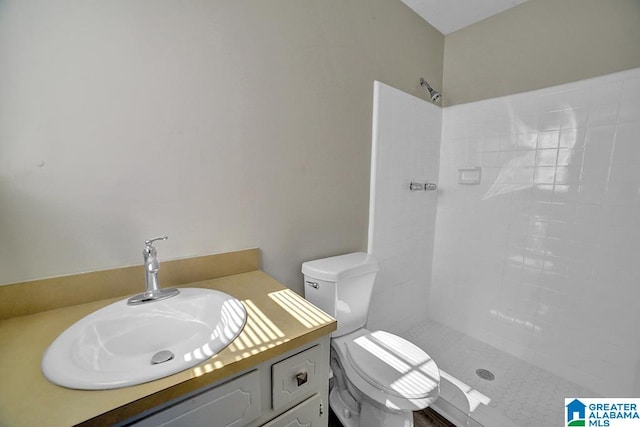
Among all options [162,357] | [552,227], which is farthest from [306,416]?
[552,227]

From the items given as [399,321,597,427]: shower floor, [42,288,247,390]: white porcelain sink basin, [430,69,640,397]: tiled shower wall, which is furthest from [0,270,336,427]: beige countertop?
[430,69,640,397]: tiled shower wall

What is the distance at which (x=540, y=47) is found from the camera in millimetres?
1642

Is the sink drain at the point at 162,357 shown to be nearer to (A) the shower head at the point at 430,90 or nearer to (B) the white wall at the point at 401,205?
(B) the white wall at the point at 401,205

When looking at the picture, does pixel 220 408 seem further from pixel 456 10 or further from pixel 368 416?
pixel 456 10

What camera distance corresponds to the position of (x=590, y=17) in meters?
1.47

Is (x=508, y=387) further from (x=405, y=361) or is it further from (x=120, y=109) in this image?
(x=120, y=109)

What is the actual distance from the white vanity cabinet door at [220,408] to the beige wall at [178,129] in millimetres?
553

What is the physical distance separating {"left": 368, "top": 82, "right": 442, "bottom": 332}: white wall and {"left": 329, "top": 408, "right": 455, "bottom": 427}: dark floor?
519 mm

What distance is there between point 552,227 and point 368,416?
5.19ft

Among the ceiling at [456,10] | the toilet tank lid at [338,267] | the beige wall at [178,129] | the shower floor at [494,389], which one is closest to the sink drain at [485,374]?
the shower floor at [494,389]

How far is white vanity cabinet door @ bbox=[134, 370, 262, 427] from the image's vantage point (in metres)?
0.52

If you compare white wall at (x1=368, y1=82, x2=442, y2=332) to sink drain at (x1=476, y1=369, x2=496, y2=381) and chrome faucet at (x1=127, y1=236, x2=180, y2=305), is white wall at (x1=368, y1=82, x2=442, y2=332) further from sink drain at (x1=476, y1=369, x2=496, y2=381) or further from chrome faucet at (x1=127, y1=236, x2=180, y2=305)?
chrome faucet at (x1=127, y1=236, x2=180, y2=305)

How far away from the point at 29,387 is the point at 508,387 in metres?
2.13

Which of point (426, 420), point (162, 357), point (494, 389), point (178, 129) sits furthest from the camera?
point (494, 389)
